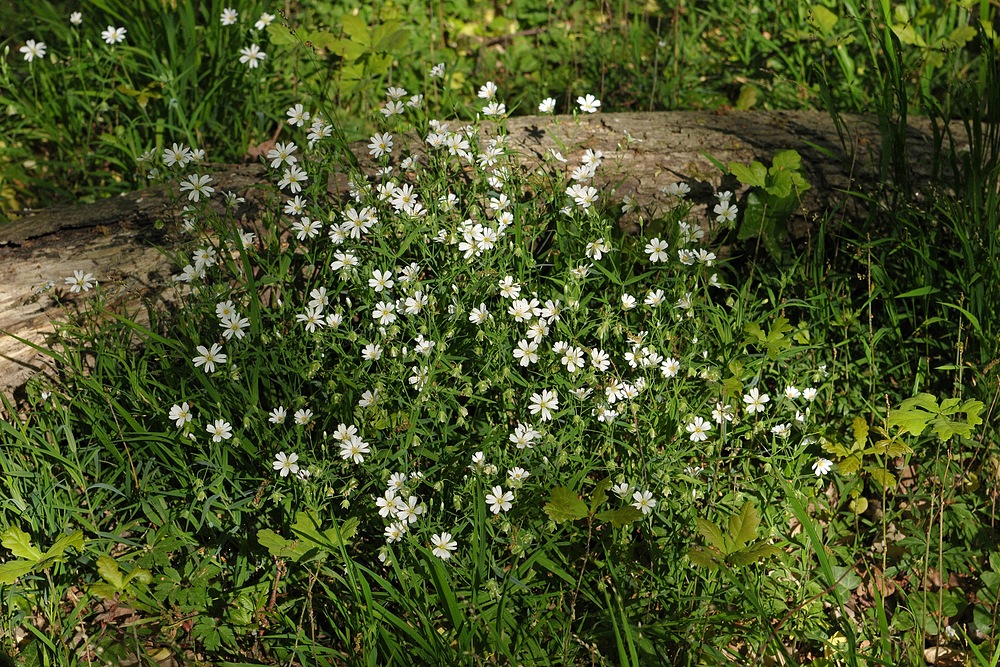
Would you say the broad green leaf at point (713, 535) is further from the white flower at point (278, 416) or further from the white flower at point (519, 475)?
the white flower at point (278, 416)

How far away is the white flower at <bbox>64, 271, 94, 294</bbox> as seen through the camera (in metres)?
2.46

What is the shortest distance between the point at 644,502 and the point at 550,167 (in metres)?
1.28

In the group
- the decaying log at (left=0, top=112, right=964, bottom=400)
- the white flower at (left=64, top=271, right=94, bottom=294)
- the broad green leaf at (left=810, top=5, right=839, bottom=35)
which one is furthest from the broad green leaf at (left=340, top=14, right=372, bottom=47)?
the broad green leaf at (left=810, top=5, right=839, bottom=35)

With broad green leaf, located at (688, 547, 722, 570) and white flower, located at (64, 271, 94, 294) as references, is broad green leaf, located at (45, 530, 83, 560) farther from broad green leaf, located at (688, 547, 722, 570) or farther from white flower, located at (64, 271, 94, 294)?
broad green leaf, located at (688, 547, 722, 570)

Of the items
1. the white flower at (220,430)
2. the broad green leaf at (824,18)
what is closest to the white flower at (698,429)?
the white flower at (220,430)

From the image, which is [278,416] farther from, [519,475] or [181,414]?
[519,475]

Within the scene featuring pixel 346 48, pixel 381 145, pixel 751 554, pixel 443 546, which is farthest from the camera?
pixel 346 48

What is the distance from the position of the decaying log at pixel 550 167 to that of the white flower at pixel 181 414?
1.68 feet

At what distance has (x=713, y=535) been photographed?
2.01 m

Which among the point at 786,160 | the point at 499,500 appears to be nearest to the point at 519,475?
the point at 499,500

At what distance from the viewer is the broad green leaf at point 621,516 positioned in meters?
2.02

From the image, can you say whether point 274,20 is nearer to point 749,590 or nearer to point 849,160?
point 849,160

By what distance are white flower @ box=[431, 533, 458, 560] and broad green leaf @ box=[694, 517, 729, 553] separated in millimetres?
626

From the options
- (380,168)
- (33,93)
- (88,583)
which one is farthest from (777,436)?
(33,93)
